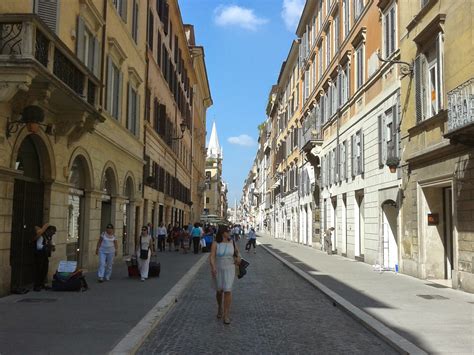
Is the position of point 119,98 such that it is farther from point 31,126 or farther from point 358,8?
point 358,8

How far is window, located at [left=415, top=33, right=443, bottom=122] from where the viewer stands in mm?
15141

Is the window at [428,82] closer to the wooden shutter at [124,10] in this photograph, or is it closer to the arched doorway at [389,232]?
the arched doorway at [389,232]

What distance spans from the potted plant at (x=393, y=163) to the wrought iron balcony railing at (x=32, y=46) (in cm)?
1070

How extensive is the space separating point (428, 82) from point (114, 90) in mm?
11106

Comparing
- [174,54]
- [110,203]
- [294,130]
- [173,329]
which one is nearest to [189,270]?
[110,203]

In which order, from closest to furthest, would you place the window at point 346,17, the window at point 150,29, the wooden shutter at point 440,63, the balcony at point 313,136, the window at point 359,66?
the wooden shutter at point 440,63, the window at point 359,66, the window at point 346,17, the window at point 150,29, the balcony at point 313,136

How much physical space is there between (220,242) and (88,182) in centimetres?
863

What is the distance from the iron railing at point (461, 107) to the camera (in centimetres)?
1174

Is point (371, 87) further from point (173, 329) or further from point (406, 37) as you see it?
point (173, 329)

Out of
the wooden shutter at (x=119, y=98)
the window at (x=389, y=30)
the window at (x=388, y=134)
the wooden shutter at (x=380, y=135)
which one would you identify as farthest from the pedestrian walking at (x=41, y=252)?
the window at (x=389, y=30)

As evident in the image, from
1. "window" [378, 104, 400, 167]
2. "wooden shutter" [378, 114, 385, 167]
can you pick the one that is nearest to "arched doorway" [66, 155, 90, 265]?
"window" [378, 104, 400, 167]

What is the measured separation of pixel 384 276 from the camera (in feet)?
57.0

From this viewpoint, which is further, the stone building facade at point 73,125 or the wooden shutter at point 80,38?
the wooden shutter at point 80,38

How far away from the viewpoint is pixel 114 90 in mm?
20250
